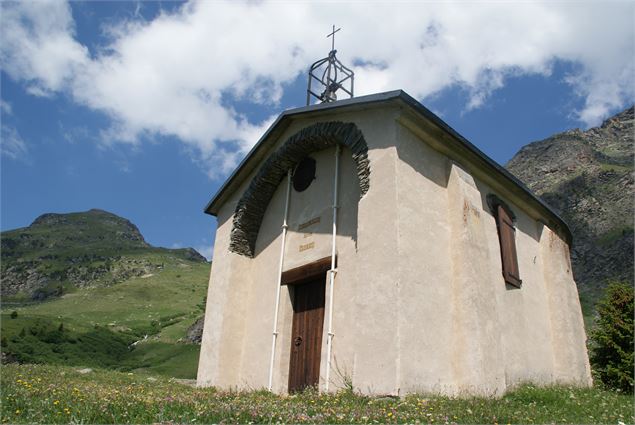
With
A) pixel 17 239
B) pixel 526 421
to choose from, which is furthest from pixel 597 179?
pixel 17 239

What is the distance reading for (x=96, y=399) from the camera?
682 centimetres

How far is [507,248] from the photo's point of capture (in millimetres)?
12805

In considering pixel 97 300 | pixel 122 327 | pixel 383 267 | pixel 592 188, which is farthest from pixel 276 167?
pixel 97 300

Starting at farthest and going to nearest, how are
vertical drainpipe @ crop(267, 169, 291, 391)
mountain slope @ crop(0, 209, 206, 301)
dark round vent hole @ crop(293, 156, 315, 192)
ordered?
mountain slope @ crop(0, 209, 206, 301)
dark round vent hole @ crop(293, 156, 315, 192)
vertical drainpipe @ crop(267, 169, 291, 391)

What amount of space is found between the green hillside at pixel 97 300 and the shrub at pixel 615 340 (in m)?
14.8

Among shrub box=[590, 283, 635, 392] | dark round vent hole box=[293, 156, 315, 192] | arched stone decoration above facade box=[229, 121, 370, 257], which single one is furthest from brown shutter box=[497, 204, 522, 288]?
dark round vent hole box=[293, 156, 315, 192]

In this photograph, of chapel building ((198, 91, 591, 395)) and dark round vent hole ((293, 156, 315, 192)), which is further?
dark round vent hole ((293, 156, 315, 192))

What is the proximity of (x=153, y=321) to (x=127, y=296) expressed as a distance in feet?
→ 75.8

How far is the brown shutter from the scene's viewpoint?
12.5 meters

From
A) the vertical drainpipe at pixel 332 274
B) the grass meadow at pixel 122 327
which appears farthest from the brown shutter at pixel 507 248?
the grass meadow at pixel 122 327

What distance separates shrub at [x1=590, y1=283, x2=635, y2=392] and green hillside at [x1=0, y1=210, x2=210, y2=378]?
14.8m

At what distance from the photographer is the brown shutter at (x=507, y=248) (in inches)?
492

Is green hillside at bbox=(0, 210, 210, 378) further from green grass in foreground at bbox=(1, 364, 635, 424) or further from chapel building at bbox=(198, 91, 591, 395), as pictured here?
green grass in foreground at bbox=(1, 364, 635, 424)

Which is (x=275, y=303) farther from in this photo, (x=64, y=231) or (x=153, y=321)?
(x=64, y=231)
